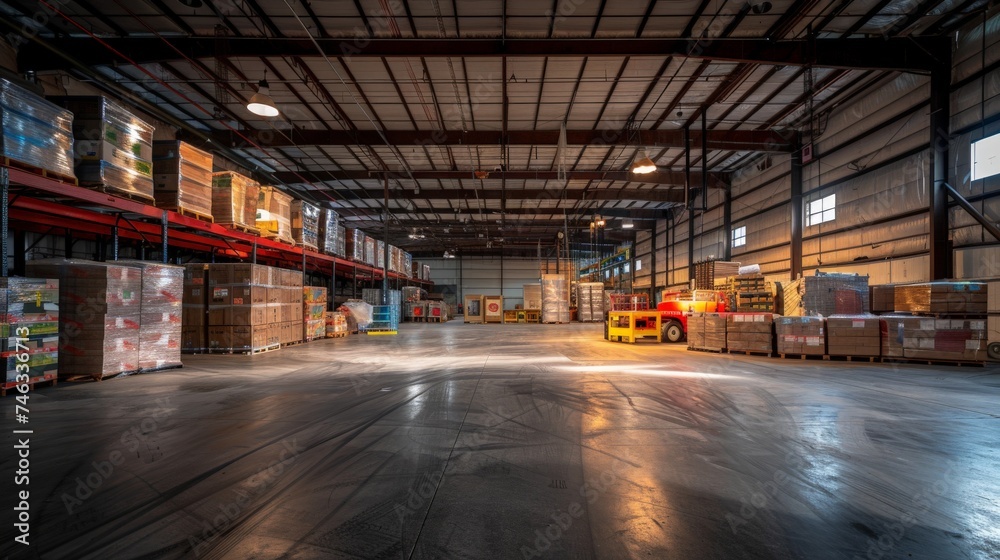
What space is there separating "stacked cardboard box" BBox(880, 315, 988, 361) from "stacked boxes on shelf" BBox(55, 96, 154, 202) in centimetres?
1522

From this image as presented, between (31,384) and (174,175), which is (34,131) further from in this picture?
(31,384)

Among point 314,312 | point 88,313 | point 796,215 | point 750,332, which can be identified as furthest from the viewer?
point 796,215

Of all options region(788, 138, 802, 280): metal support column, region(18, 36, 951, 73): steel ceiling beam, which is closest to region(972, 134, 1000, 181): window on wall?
region(18, 36, 951, 73): steel ceiling beam

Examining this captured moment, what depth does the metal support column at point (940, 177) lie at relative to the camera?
9445 millimetres

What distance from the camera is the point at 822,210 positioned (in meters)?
14.2

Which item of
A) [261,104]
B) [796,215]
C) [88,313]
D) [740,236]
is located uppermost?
[261,104]

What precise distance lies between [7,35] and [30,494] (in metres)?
11.6

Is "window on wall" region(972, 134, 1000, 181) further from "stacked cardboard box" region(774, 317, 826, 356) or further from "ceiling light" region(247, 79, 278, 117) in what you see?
"ceiling light" region(247, 79, 278, 117)

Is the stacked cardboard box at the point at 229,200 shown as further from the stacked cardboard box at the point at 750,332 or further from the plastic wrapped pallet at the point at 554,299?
the plastic wrapped pallet at the point at 554,299

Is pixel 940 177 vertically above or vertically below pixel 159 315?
above

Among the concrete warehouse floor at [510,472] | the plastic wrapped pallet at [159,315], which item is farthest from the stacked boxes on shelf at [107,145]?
the concrete warehouse floor at [510,472]

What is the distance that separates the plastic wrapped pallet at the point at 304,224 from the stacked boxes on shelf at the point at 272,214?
793mm

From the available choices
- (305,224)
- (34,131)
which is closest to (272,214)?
(305,224)

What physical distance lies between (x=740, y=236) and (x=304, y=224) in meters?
19.3
